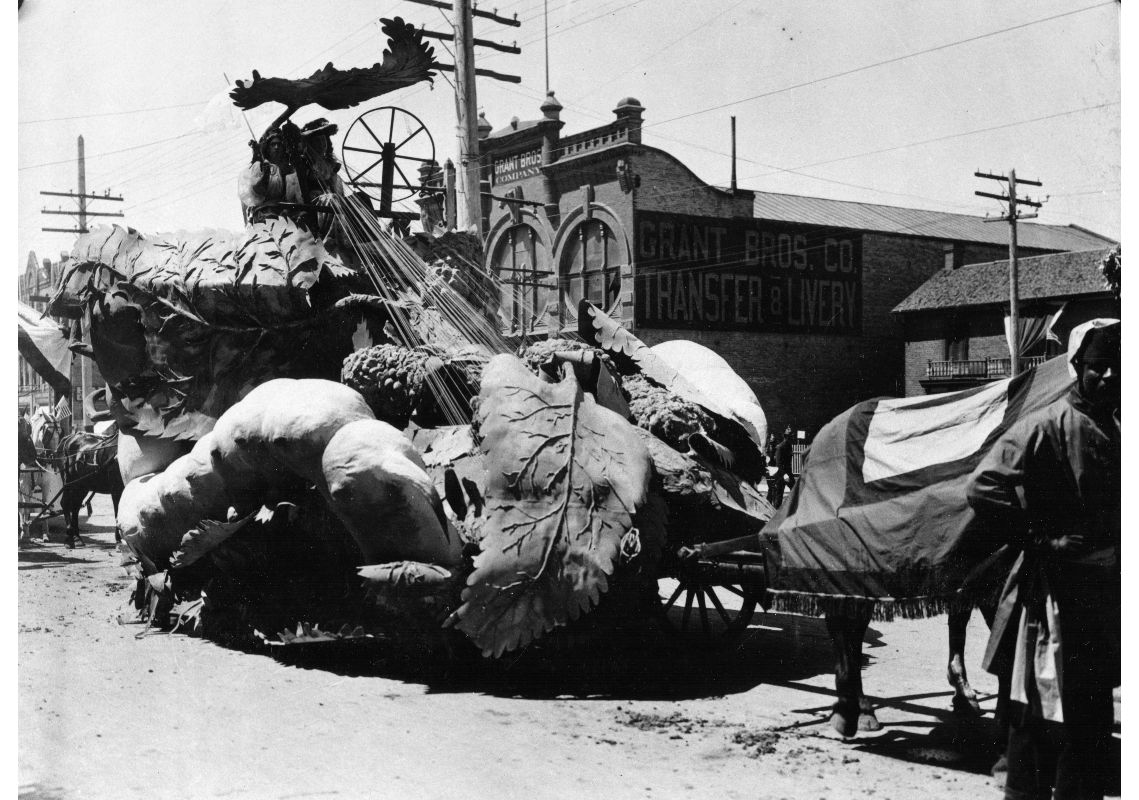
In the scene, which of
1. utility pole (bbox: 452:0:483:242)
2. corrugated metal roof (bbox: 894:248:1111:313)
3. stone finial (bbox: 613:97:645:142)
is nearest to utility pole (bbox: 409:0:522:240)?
utility pole (bbox: 452:0:483:242)

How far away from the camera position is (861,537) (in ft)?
18.6

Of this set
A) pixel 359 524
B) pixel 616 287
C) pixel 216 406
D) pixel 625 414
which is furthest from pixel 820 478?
pixel 616 287

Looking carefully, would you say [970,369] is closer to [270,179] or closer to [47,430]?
[47,430]

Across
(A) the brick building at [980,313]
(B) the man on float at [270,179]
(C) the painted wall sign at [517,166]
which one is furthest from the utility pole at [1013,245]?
(B) the man on float at [270,179]

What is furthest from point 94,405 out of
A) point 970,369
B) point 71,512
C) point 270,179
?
point 970,369

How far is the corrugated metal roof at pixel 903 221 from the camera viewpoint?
1384 inches

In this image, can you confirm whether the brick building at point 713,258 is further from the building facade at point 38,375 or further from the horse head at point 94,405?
the horse head at point 94,405

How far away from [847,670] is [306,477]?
3.79m

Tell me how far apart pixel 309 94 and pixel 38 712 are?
5.63m

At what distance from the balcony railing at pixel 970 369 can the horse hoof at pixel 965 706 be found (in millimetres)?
23767

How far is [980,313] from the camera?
30.5 meters

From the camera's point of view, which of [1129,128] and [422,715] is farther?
[422,715]

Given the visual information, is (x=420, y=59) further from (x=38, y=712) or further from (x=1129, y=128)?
(x=1129, y=128)

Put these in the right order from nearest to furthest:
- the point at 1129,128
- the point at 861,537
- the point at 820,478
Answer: the point at 1129,128 → the point at 861,537 → the point at 820,478
